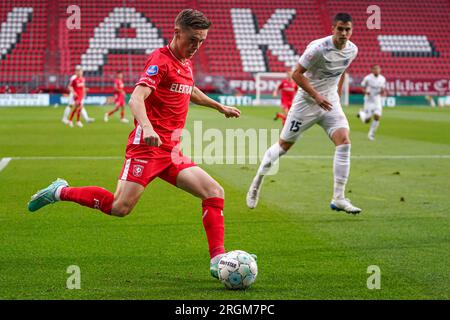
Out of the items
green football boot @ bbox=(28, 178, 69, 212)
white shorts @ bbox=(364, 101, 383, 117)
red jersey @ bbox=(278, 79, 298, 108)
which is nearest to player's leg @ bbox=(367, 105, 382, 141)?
white shorts @ bbox=(364, 101, 383, 117)

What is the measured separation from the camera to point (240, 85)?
166 ft

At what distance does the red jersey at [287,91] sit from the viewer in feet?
96.9

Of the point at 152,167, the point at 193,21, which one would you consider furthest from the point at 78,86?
the point at 193,21

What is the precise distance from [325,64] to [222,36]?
47.5 metres

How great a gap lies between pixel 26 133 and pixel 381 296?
20170mm

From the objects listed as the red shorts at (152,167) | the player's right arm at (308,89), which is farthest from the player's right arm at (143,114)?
the player's right arm at (308,89)

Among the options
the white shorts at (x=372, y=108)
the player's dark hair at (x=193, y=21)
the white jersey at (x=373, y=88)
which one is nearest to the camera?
the player's dark hair at (x=193, y=21)

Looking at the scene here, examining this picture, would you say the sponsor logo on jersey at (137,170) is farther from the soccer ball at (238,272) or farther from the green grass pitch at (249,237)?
the soccer ball at (238,272)

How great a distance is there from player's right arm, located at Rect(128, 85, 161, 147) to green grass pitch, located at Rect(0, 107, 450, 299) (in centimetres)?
110

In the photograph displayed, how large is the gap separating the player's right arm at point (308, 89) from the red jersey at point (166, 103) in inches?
128

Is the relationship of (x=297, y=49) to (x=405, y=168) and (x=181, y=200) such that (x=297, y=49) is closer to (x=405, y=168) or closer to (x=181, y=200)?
(x=405, y=168)

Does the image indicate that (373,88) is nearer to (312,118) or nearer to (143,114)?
(312,118)

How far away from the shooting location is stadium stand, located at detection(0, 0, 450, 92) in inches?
2089

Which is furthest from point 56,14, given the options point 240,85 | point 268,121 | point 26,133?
point 26,133
